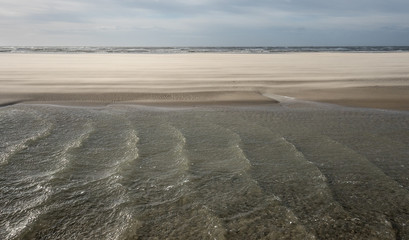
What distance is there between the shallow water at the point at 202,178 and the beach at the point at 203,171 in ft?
0.04

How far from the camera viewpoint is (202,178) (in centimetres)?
320

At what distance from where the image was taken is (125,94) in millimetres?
8312

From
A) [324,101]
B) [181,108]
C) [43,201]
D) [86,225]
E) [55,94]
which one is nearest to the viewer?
[86,225]

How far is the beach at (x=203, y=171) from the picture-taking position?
2.37 meters

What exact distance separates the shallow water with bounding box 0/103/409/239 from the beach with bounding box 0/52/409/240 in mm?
11

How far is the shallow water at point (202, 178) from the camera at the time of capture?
2350mm

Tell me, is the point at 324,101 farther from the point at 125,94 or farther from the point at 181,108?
the point at 125,94

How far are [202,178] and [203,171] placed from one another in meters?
0.17

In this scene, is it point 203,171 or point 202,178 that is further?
point 203,171

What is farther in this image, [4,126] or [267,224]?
[4,126]

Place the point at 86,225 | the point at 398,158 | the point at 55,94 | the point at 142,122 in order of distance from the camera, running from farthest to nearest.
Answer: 1. the point at 55,94
2. the point at 142,122
3. the point at 398,158
4. the point at 86,225

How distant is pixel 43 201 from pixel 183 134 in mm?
2282

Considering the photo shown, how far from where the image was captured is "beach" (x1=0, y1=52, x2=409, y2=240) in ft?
7.77

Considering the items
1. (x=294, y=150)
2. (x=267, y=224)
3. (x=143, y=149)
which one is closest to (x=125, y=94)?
(x=143, y=149)
